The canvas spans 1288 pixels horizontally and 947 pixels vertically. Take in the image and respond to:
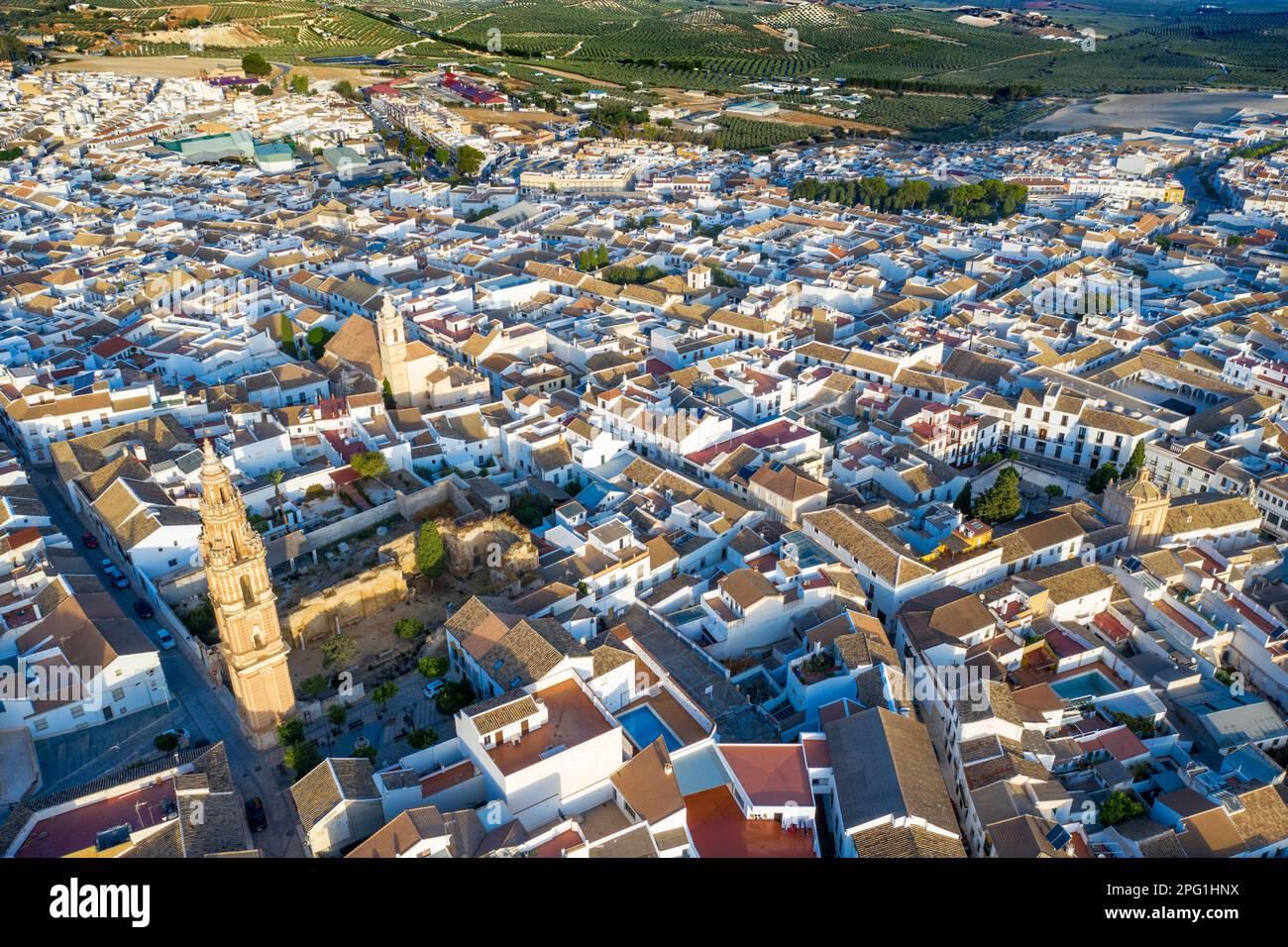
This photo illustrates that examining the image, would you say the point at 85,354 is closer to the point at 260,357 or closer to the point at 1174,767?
the point at 260,357

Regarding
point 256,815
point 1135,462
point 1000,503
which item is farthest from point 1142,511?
point 256,815

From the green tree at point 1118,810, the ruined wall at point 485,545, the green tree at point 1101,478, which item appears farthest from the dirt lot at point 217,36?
the green tree at point 1118,810

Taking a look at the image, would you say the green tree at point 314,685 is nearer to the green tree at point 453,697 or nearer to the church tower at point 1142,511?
the green tree at point 453,697

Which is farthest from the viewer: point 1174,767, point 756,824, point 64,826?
point 1174,767

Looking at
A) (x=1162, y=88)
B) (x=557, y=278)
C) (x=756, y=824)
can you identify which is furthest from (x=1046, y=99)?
(x=756, y=824)

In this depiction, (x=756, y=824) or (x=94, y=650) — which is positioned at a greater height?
(x=94, y=650)

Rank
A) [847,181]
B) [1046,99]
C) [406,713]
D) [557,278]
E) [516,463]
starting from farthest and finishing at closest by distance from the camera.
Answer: [1046,99] < [847,181] < [557,278] < [516,463] < [406,713]

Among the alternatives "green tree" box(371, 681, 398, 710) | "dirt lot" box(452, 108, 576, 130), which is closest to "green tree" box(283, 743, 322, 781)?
"green tree" box(371, 681, 398, 710)

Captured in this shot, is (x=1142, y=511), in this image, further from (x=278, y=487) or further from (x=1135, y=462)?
(x=278, y=487)
